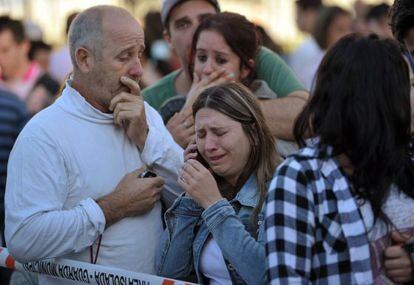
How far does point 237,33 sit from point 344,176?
1992 millimetres

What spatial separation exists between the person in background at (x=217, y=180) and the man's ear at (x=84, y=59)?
1.75ft

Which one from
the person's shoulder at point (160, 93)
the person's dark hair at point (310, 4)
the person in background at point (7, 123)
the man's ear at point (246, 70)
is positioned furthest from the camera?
the person's dark hair at point (310, 4)

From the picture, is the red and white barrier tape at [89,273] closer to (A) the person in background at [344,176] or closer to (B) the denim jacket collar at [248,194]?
(B) the denim jacket collar at [248,194]

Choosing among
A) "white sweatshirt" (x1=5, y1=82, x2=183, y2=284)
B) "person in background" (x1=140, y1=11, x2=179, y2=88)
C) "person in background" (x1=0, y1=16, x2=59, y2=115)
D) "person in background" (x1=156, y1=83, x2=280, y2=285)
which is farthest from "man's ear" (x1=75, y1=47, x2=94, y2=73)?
"person in background" (x1=140, y1=11, x2=179, y2=88)

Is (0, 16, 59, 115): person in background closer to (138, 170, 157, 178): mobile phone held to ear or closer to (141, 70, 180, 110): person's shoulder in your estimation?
(141, 70, 180, 110): person's shoulder

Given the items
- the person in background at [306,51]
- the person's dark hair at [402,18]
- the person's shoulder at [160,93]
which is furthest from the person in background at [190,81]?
the person in background at [306,51]

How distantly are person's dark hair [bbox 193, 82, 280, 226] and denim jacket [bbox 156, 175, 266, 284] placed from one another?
60mm

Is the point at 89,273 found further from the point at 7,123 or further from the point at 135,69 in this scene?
the point at 7,123

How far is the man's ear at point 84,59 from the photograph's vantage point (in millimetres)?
4156

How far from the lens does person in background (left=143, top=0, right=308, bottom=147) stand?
4859 millimetres

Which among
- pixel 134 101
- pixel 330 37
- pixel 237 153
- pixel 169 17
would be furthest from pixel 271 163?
pixel 330 37

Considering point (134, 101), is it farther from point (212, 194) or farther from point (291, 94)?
point (291, 94)

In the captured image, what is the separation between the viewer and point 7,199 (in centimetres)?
399

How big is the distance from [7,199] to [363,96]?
1.76 meters
